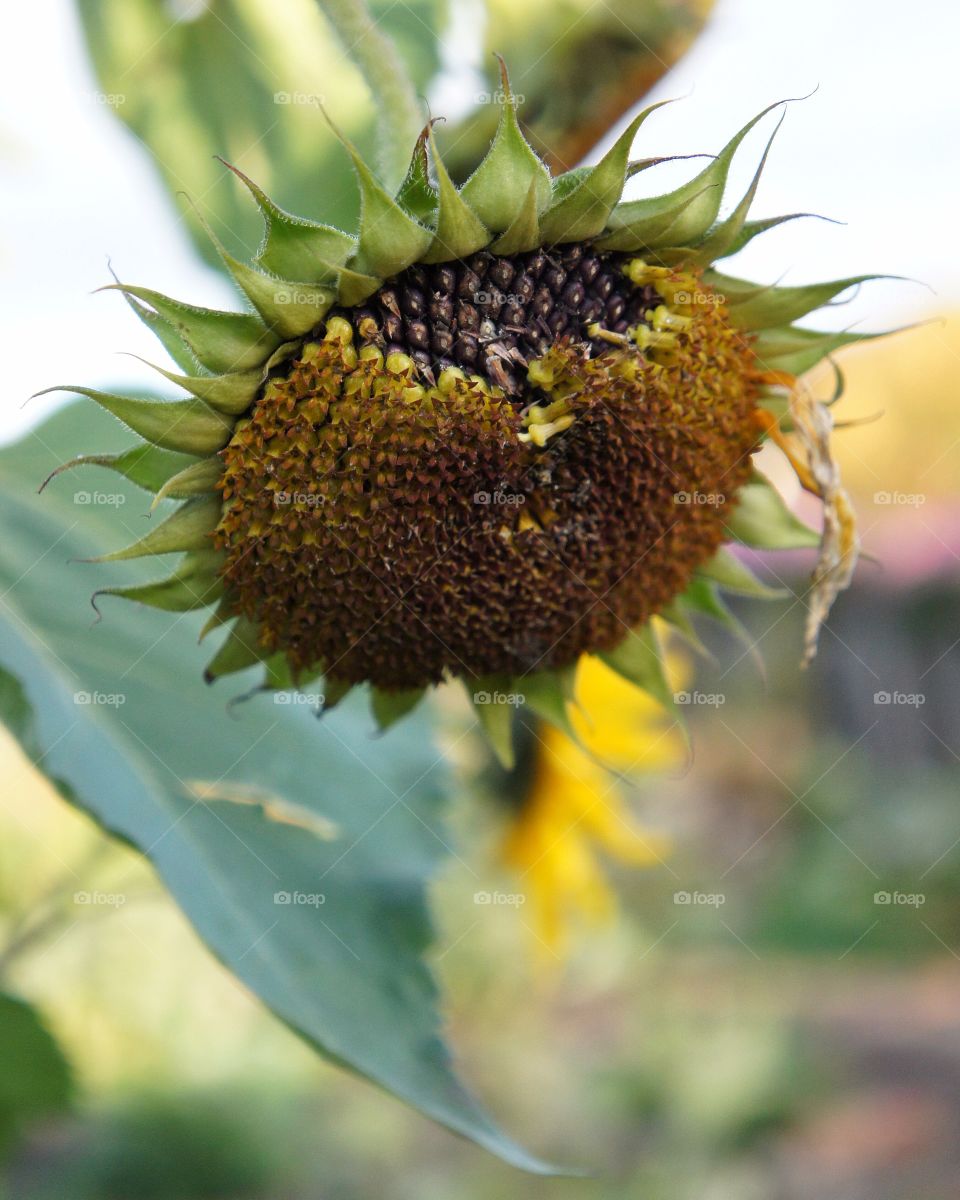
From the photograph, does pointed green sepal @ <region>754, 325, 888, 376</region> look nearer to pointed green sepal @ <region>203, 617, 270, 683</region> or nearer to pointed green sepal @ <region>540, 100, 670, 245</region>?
pointed green sepal @ <region>540, 100, 670, 245</region>

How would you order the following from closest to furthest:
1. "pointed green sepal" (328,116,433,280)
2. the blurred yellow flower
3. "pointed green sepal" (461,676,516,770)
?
1. "pointed green sepal" (328,116,433,280)
2. "pointed green sepal" (461,676,516,770)
3. the blurred yellow flower

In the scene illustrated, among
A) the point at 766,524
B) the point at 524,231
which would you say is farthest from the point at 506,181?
the point at 766,524

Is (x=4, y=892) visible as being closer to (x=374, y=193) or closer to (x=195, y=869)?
(x=195, y=869)

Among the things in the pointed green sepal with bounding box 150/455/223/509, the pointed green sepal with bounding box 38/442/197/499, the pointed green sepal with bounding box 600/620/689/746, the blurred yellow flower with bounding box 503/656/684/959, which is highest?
the pointed green sepal with bounding box 38/442/197/499

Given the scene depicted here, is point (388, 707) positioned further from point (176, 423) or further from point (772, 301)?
point (772, 301)

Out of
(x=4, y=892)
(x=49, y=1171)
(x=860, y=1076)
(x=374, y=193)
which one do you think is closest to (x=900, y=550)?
(x=860, y=1076)

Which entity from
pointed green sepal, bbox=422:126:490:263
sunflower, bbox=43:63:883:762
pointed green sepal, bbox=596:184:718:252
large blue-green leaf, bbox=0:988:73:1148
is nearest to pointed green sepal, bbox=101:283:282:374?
sunflower, bbox=43:63:883:762

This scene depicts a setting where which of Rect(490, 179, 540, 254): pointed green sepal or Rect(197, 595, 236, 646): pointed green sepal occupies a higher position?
Rect(490, 179, 540, 254): pointed green sepal
